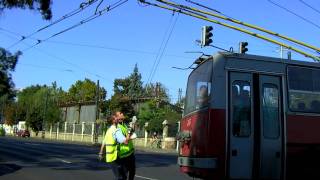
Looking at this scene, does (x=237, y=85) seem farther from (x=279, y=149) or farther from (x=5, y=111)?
(x=5, y=111)

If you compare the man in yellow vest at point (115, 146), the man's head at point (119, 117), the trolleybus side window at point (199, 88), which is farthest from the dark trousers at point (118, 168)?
the trolleybus side window at point (199, 88)

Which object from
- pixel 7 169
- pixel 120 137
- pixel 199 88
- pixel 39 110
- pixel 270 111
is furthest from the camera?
pixel 39 110

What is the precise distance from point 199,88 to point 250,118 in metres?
1.56

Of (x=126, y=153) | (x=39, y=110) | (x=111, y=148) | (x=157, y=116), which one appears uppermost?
(x=39, y=110)

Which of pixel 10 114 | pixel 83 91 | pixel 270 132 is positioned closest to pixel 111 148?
pixel 270 132

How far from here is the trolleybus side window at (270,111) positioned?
13.0 m

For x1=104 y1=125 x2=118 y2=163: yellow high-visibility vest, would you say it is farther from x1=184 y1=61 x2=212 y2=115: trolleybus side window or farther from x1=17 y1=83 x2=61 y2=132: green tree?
x1=17 y1=83 x2=61 y2=132: green tree

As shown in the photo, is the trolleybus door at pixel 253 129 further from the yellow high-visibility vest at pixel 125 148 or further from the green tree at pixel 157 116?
the green tree at pixel 157 116

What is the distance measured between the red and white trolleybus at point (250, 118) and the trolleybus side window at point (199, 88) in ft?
0.09

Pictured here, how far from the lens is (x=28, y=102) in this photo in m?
130

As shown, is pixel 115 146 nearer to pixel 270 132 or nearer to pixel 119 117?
pixel 119 117

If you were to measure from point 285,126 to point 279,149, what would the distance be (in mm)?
530

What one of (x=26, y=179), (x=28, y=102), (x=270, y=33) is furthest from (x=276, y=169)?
(x=28, y=102)

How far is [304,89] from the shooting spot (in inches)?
539
